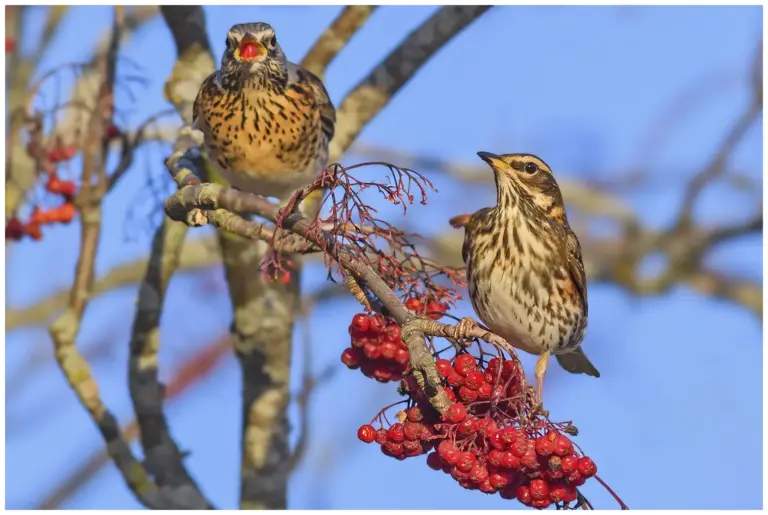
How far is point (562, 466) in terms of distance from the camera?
11.0 ft

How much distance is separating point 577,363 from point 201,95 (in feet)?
7.42

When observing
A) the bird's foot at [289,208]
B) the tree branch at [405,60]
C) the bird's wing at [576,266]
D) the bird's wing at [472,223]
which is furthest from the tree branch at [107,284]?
the bird's foot at [289,208]

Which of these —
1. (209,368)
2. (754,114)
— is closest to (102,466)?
(209,368)

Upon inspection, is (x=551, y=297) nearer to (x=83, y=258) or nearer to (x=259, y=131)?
(x=259, y=131)

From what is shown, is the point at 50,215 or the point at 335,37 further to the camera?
the point at 50,215

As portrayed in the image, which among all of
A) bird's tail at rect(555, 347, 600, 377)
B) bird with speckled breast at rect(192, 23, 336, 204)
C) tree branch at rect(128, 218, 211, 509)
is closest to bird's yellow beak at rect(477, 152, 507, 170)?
bird's tail at rect(555, 347, 600, 377)

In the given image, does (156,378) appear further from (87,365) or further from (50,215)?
(50,215)

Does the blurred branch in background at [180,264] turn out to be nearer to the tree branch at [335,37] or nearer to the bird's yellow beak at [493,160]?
the tree branch at [335,37]

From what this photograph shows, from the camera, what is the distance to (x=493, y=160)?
15.4 ft

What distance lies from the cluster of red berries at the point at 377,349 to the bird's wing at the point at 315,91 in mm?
1843

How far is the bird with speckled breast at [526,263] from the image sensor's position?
4.72 meters

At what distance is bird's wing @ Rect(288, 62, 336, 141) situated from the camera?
217 inches

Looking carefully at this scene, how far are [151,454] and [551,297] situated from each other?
2.04m

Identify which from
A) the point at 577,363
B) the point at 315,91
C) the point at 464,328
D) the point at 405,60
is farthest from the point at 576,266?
the point at 315,91
